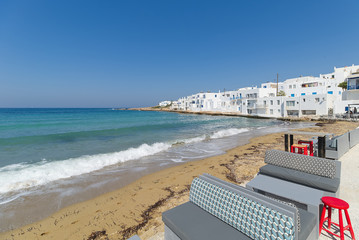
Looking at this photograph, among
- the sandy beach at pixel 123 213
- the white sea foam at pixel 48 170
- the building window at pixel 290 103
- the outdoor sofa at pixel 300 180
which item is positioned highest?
the building window at pixel 290 103

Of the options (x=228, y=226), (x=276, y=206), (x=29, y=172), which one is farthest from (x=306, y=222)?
(x=29, y=172)

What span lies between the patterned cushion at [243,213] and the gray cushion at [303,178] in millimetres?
2716

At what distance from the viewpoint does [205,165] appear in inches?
345

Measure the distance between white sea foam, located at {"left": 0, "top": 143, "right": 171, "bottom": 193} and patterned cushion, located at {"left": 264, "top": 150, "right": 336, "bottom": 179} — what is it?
334 inches

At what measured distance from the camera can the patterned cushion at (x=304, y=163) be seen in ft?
13.7

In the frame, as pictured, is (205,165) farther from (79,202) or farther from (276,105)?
(276,105)

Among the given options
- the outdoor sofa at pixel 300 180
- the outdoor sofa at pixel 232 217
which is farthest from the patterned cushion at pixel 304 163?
the outdoor sofa at pixel 232 217

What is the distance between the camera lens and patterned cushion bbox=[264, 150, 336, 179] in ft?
13.7

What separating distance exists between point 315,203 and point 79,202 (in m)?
6.53

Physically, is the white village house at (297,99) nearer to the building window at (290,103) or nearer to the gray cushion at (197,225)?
the building window at (290,103)

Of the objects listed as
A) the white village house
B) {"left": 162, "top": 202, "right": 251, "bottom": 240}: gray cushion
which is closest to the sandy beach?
{"left": 162, "top": 202, "right": 251, "bottom": 240}: gray cushion

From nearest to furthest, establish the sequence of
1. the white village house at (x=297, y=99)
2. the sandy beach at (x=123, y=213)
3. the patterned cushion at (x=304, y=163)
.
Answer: the sandy beach at (x=123, y=213)
the patterned cushion at (x=304, y=163)
the white village house at (x=297, y=99)

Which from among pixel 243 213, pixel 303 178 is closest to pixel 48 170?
pixel 243 213

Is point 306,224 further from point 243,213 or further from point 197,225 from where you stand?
point 197,225
